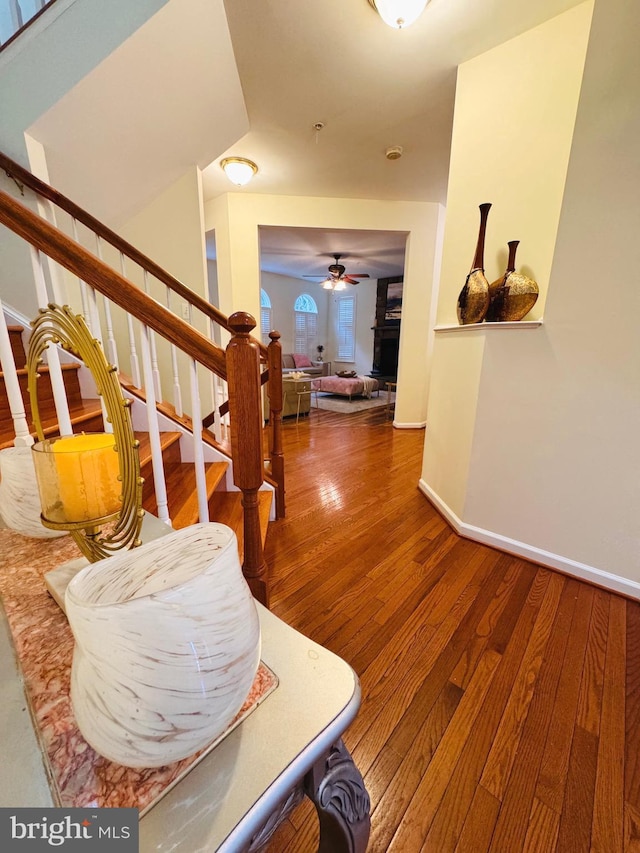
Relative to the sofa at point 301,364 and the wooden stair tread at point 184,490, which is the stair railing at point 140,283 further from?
the sofa at point 301,364

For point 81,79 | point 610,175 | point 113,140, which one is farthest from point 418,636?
point 113,140

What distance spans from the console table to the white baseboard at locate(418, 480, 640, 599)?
5.43 ft

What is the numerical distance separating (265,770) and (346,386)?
6091 mm

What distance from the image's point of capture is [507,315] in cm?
175

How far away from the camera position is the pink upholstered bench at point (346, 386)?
638cm

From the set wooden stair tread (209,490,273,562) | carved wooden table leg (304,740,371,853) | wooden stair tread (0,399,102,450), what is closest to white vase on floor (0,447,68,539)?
wooden stair tread (0,399,102,450)

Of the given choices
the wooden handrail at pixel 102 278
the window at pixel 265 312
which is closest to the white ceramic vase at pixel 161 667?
the wooden handrail at pixel 102 278

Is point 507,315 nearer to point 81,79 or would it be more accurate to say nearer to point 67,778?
point 67,778

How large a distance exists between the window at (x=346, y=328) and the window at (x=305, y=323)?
2.30 feet

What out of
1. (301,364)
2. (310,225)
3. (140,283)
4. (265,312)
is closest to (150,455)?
(140,283)

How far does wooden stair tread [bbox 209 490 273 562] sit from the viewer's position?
1.69 m

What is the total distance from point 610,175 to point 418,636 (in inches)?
82.3

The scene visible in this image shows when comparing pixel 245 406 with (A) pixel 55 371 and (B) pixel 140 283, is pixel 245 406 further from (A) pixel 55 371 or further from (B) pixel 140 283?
(B) pixel 140 283

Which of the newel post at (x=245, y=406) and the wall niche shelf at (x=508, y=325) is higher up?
the wall niche shelf at (x=508, y=325)
